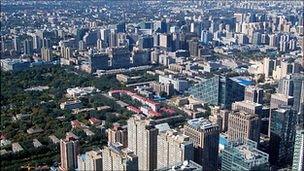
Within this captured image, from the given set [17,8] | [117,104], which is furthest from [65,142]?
[17,8]

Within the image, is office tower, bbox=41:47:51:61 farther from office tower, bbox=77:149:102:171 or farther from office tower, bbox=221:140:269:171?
office tower, bbox=221:140:269:171

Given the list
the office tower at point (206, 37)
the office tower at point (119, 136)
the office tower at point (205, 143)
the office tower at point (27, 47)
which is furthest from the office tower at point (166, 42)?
the office tower at point (205, 143)

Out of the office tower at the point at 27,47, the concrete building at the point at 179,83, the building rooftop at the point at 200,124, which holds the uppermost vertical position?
the office tower at the point at 27,47

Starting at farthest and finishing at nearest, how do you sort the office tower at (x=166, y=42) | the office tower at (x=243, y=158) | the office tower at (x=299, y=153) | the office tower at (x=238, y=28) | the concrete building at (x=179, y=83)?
the office tower at (x=238, y=28) → the office tower at (x=166, y=42) → the concrete building at (x=179, y=83) → the office tower at (x=299, y=153) → the office tower at (x=243, y=158)

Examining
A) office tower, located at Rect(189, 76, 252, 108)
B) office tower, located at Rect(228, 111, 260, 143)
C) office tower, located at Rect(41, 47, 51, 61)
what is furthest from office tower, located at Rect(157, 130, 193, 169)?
office tower, located at Rect(41, 47, 51, 61)

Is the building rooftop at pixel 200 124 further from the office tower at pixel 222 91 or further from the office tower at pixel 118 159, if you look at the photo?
the office tower at pixel 222 91

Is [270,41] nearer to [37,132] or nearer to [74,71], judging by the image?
[74,71]
